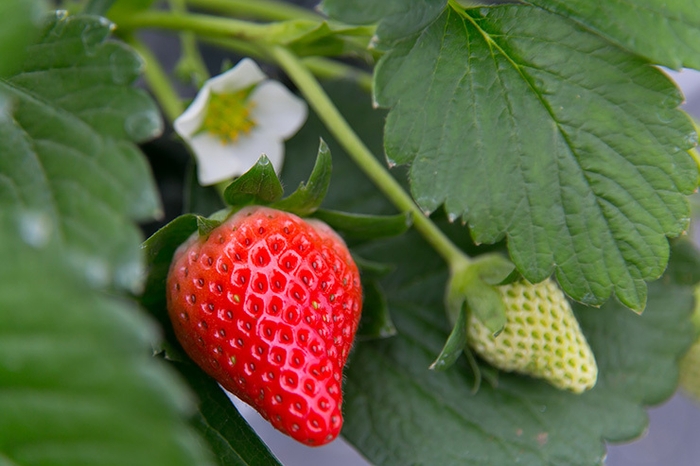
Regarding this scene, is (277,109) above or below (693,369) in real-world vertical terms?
above

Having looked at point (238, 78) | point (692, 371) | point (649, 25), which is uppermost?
point (649, 25)

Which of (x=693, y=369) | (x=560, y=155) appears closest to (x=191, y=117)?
(x=560, y=155)

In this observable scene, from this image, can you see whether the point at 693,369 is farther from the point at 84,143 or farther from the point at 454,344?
the point at 84,143

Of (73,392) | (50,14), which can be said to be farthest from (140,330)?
(50,14)

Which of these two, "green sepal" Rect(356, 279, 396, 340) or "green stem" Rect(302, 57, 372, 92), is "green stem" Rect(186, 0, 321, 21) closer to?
"green stem" Rect(302, 57, 372, 92)

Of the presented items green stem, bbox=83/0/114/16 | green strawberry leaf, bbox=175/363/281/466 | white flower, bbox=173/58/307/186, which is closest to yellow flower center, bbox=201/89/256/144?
white flower, bbox=173/58/307/186

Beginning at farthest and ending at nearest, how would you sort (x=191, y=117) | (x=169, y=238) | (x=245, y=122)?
(x=245, y=122) < (x=191, y=117) < (x=169, y=238)
